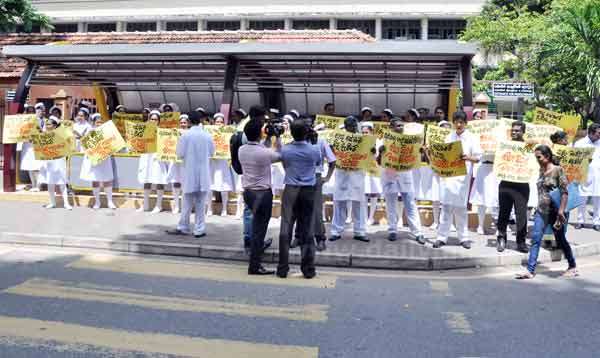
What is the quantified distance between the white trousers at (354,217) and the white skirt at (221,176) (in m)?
2.60

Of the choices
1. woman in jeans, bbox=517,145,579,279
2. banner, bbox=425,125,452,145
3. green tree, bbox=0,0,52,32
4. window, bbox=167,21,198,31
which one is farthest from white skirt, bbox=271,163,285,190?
window, bbox=167,21,198,31

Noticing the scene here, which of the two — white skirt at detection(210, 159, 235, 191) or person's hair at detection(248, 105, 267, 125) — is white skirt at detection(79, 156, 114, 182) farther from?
person's hair at detection(248, 105, 267, 125)

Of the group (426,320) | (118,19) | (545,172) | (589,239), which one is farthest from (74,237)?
(118,19)

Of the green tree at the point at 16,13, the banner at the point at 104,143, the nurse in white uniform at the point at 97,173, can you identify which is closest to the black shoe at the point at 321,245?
the banner at the point at 104,143

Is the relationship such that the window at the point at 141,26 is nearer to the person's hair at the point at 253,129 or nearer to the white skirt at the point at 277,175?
the white skirt at the point at 277,175

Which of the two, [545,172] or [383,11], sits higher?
[383,11]

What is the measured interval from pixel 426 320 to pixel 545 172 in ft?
10.0

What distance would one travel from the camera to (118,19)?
5516 centimetres

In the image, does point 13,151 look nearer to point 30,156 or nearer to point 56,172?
point 30,156

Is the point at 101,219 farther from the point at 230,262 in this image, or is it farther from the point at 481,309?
the point at 481,309

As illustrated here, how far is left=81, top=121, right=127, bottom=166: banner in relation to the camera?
38.3 ft

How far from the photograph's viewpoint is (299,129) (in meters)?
7.20

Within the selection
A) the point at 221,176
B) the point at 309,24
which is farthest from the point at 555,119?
the point at 309,24

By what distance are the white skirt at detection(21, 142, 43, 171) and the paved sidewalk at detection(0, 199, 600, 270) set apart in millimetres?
2112
